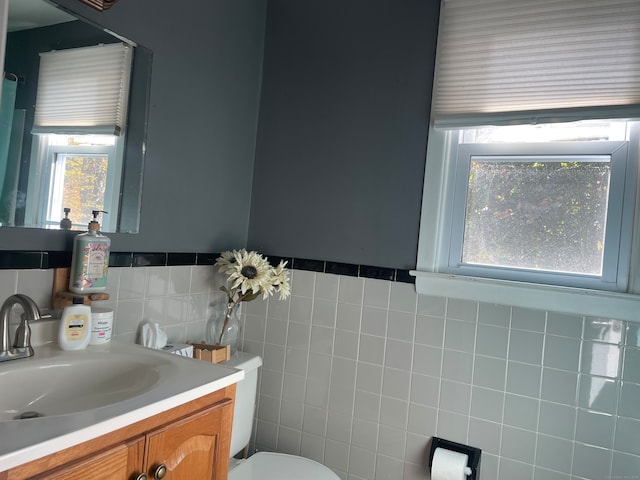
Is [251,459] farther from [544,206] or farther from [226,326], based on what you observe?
[544,206]

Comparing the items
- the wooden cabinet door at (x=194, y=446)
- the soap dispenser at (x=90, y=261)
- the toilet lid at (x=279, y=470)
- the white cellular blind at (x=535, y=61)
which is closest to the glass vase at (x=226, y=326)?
the toilet lid at (x=279, y=470)

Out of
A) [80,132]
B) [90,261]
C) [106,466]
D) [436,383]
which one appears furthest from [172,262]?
[436,383]

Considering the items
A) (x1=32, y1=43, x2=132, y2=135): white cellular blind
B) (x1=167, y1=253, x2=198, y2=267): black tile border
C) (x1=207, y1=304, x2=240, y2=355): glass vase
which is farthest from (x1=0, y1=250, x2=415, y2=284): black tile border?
(x1=32, y1=43, x2=132, y2=135): white cellular blind

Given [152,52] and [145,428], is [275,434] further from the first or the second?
[152,52]

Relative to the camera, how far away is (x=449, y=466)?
5.05 feet

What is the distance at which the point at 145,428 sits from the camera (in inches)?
36.4

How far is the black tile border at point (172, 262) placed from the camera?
1188 millimetres

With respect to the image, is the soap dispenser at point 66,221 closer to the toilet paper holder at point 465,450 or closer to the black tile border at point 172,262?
the black tile border at point 172,262

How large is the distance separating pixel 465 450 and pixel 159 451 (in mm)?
1101

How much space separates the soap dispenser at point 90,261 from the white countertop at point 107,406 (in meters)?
0.17

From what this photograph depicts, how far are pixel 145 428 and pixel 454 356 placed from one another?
1093 millimetres

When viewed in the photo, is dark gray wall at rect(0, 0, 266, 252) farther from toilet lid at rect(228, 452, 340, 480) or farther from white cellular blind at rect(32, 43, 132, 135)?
toilet lid at rect(228, 452, 340, 480)

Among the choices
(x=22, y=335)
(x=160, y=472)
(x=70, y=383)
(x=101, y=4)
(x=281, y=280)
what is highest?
(x=101, y=4)

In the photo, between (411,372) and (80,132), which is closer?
(80,132)
